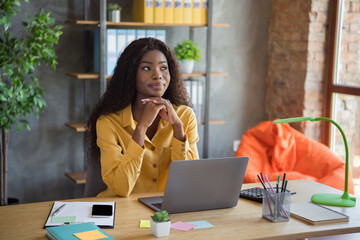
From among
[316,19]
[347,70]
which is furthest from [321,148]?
[316,19]

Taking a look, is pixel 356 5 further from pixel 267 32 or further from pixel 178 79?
pixel 178 79

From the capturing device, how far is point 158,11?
3965 mm

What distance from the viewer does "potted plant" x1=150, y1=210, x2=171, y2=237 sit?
5.44 ft

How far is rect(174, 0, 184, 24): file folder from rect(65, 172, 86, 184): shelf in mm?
1416

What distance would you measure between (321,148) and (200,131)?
1159 mm

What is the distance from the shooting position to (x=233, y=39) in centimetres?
459

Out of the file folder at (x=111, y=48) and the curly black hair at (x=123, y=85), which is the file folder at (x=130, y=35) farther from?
the curly black hair at (x=123, y=85)

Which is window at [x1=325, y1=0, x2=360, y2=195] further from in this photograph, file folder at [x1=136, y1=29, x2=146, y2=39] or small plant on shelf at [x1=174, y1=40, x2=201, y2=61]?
file folder at [x1=136, y1=29, x2=146, y2=39]

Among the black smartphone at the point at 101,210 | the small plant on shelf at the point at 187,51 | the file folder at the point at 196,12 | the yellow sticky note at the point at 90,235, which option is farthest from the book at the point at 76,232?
the file folder at the point at 196,12

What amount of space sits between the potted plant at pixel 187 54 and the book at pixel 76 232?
8.34 ft

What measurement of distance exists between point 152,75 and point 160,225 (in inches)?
38.4

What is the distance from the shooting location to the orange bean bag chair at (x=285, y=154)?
148 inches

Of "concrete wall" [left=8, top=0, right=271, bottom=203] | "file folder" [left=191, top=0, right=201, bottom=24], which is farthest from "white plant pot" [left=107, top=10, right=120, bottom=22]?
"file folder" [left=191, top=0, right=201, bottom=24]

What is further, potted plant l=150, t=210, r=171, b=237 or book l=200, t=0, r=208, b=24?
book l=200, t=0, r=208, b=24
